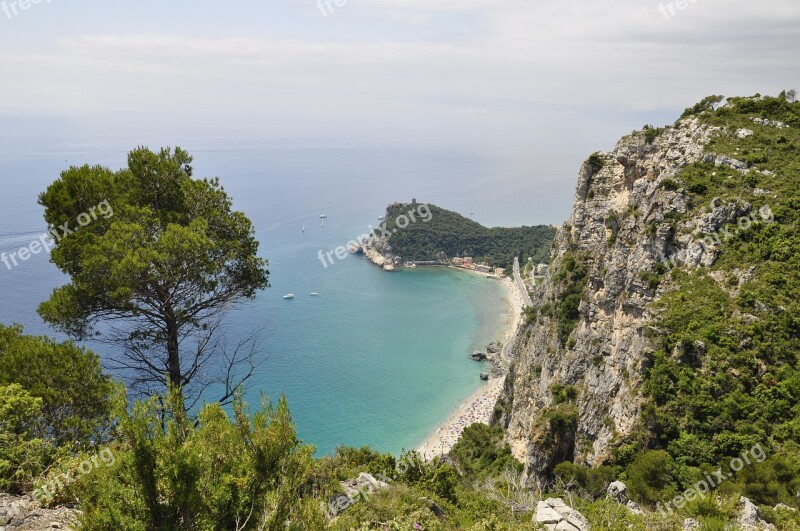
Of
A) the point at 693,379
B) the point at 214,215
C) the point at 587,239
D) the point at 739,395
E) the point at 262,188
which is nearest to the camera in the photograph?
the point at 214,215

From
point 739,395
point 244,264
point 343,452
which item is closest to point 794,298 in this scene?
point 739,395

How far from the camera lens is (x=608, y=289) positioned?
70.4 ft

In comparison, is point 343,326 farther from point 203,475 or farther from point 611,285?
point 203,475

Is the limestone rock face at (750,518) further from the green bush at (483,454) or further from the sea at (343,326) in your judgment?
the sea at (343,326)

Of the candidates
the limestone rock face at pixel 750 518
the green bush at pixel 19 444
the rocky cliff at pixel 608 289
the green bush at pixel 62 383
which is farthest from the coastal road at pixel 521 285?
the green bush at pixel 19 444

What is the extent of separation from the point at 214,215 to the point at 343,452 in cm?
843

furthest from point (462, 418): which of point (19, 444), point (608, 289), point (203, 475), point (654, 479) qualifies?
point (203, 475)

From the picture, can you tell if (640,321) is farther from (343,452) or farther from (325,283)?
(325,283)

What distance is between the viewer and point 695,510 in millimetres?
10266

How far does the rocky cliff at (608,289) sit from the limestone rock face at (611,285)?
5cm

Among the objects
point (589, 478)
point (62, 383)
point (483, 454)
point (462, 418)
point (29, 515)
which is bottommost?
point (462, 418)

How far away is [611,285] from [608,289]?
0.79ft

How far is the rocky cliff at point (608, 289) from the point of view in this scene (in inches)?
712

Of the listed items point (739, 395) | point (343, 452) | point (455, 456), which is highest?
point (739, 395)
